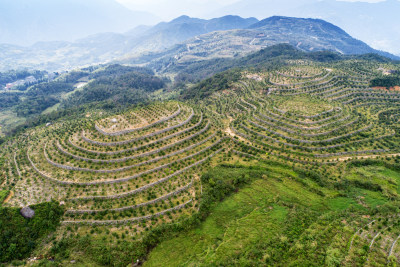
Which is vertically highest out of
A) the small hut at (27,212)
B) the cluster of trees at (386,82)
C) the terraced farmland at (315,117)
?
the cluster of trees at (386,82)

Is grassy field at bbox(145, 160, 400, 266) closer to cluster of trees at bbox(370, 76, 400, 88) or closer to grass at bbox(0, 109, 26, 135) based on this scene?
cluster of trees at bbox(370, 76, 400, 88)

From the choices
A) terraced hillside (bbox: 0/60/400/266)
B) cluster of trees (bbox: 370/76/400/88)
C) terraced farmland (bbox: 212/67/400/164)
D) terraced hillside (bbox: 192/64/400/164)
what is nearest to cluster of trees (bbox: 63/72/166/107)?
terraced hillside (bbox: 192/64/400/164)

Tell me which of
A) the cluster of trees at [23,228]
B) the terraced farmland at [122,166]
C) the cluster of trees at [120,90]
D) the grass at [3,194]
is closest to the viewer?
the cluster of trees at [23,228]

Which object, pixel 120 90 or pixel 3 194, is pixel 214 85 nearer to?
pixel 120 90

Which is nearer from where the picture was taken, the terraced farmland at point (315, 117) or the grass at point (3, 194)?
the grass at point (3, 194)

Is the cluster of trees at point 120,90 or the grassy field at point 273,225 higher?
the cluster of trees at point 120,90

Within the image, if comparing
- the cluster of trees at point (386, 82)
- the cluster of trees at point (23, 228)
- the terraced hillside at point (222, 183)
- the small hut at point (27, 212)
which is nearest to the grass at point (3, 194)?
the terraced hillside at point (222, 183)

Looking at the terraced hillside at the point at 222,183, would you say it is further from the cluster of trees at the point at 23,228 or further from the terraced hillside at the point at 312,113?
the cluster of trees at the point at 23,228

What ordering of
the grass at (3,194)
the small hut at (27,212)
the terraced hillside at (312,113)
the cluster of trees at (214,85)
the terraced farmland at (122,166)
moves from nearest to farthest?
the small hut at (27,212)
the grass at (3,194)
the terraced farmland at (122,166)
the terraced hillside at (312,113)
the cluster of trees at (214,85)
